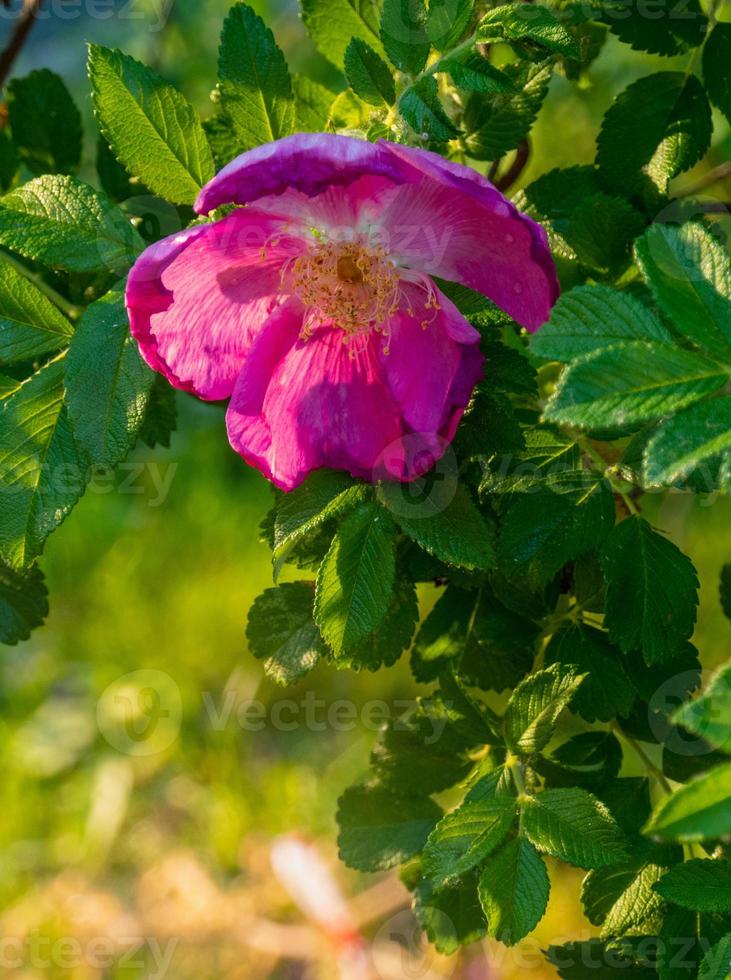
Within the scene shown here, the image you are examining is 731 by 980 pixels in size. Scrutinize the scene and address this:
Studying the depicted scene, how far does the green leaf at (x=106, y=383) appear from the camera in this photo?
73 centimetres

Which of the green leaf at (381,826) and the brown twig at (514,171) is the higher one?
the brown twig at (514,171)

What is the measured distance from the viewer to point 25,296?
803 millimetres

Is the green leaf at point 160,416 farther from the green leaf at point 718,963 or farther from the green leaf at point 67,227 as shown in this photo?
the green leaf at point 718,963

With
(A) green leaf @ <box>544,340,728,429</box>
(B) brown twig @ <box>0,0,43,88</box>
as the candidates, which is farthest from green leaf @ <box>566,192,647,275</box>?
(B) brown twig @ <box>0,0,43,88</box>

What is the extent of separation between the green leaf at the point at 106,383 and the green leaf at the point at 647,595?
0.32 m

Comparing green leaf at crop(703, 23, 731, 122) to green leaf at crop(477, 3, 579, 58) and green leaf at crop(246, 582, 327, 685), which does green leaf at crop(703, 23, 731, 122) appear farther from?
green leaf at crop(246, 582, 327, 685)

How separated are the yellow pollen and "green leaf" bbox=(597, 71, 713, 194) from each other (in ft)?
0.75

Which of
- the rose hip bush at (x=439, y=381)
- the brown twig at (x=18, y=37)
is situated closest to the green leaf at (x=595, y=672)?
the rose hip bush at (x=439, y=381)

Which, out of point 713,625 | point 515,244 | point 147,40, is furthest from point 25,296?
point 713,625

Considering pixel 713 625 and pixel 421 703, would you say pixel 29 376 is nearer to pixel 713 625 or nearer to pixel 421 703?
pixel 421 703

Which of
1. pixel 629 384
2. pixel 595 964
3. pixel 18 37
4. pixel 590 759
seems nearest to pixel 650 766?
pixel 590 759

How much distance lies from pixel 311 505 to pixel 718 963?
1.14 ft

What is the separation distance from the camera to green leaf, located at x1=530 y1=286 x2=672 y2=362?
62 cm

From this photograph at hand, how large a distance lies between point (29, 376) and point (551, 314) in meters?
0.40
